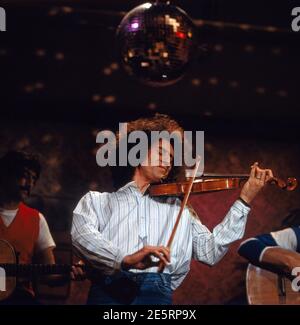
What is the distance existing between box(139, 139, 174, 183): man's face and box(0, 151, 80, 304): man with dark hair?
0.72 m

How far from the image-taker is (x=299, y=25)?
4449 millimetres

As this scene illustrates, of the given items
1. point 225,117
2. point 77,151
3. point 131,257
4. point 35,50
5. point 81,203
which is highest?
point 35,50

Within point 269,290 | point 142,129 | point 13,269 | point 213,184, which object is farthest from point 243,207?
point 13,269

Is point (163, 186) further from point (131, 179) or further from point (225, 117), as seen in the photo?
point (225, 117)

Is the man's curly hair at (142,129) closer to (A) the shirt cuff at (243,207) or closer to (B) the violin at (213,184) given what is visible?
(B) the violin at (213,184)

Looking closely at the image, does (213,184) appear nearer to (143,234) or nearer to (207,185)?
(207,185)

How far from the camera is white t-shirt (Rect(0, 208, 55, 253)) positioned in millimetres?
3871

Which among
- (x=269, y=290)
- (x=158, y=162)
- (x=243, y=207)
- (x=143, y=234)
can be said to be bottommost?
(x=269, y=290)

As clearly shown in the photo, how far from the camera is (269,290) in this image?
3.64 metres

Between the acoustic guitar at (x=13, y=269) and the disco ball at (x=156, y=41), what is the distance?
53.9 inches

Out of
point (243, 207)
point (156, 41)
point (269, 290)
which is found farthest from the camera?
point (269, 290)

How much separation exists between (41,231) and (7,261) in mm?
337
